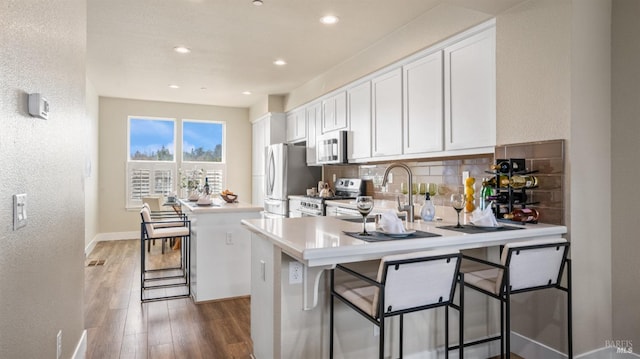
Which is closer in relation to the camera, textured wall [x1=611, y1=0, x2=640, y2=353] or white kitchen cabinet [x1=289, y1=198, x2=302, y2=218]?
textured wall [x1=611, y1=0, x2=640, y2=353]

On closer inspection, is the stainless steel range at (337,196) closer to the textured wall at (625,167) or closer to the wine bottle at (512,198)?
the wine bottle at (512,198)

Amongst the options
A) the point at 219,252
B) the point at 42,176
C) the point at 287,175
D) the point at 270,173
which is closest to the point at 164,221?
the point at 219,252

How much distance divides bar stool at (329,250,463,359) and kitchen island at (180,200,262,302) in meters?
2.15

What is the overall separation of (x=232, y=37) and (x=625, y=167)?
351cm

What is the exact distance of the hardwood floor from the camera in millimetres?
2637

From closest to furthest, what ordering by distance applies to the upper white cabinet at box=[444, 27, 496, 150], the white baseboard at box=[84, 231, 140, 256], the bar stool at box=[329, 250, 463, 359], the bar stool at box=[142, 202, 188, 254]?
the bar stool at box=[329, 250, 463, 359], the upper white cabinet at box=[444, 27, 496, 150], the bar stool at box=[142, 202, 188, 254], the white baseboard at box=[84, 231, 140, 256]

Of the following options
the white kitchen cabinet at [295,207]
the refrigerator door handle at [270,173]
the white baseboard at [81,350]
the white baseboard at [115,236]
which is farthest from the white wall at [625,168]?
the white baseboard at [115,236]

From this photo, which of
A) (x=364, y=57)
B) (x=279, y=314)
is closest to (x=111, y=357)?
(x=279, y=314)

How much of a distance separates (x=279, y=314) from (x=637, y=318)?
7.23ft

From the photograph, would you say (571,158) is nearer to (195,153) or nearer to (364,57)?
(364,57)

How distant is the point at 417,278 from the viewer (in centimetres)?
169

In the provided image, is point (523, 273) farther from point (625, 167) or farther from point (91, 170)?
point (91, 170)

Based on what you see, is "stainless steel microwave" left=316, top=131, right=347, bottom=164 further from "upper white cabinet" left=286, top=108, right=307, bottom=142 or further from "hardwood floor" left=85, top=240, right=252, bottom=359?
"hardwood floor" left=85, top=240, right=252, bottom=359

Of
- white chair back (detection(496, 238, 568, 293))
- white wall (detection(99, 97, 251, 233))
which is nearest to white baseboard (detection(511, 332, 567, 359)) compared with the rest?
white chair back (detection(496, 238, 568, 293))
